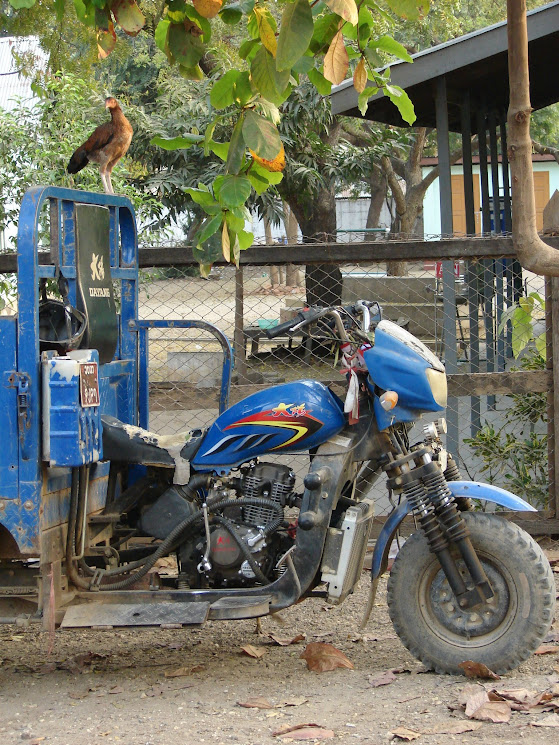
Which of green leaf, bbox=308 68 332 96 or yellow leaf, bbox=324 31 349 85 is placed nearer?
yellow leaf, bbox=324 31 349 85

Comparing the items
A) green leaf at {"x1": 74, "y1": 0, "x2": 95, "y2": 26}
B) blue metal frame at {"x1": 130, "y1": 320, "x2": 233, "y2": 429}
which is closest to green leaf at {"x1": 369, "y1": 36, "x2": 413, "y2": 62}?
green leaf at {"x1": 74, "y1": 0, "x2": 95, "y2": 26}

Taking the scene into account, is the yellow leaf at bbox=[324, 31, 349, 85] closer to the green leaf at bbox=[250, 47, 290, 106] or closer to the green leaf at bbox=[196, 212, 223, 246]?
the green leaf at bbox=[250, 47, 290, 106]

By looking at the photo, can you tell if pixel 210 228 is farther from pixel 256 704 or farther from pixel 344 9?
pixel 256 704

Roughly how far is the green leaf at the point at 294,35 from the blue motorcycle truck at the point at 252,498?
3.56 feet

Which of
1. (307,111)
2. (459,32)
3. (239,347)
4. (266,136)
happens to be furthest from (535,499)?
(459,32)

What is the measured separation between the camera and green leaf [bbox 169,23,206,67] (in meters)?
3.74

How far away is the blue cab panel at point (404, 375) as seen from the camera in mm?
3613

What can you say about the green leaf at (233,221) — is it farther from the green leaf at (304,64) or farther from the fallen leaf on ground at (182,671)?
the fallen leaf on ground at (182,671)

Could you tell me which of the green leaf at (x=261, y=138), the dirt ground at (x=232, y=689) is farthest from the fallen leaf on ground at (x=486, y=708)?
the green leaf at (x=261, y=138)

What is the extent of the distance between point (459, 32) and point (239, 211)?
18.5 meters

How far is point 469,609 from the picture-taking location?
3.67m

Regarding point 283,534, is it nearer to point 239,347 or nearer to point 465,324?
point 239,347

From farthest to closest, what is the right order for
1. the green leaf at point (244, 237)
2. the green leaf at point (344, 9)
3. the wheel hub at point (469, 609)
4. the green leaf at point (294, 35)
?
the green leaf at point (244, 237), the wheel hub at point (469, 609), the green leaf at point (294, 35), the green leaf at point (344, 9)

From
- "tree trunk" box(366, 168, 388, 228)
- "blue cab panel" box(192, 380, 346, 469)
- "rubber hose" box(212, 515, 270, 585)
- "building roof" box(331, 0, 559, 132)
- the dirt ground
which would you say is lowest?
the dirt ground
